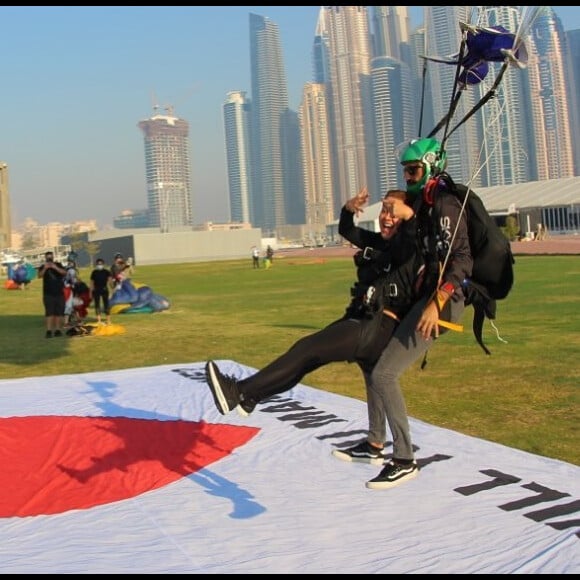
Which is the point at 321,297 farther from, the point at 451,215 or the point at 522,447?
the point at 451,215

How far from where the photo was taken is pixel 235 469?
15.6ft

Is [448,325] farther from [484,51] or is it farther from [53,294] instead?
[53,294]

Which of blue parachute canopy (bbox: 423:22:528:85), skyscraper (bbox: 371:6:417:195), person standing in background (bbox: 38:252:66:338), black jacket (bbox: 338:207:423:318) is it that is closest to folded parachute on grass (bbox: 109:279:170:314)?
person standing in background (bbox: 38:252:66:338)

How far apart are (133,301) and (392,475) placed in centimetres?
1602

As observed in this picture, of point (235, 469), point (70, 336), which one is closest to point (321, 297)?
point (70, 336)

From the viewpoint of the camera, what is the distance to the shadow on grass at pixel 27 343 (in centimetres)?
1151

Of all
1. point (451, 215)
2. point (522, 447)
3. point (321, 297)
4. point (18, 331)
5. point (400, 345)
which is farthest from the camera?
point (321, 297)

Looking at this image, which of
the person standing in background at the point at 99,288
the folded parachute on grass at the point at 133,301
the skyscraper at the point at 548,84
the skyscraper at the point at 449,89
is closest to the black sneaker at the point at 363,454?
the skyscraper at the point at 449,89

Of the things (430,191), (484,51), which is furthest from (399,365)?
(484,51)

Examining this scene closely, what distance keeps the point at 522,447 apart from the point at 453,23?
3137 mm

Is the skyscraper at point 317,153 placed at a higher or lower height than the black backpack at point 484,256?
higher

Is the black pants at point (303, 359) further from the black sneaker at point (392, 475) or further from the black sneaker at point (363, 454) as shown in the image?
the black sneaker at point (363, 454)

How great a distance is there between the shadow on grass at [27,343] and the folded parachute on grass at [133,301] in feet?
6.86

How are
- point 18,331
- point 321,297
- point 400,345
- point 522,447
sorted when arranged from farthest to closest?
point 321,297 < point 18,331 < point 522,447 < point 400,345
